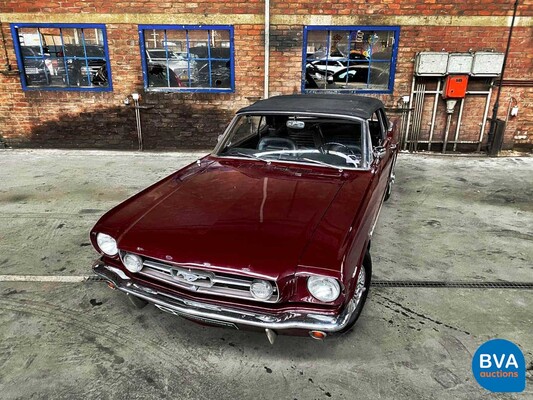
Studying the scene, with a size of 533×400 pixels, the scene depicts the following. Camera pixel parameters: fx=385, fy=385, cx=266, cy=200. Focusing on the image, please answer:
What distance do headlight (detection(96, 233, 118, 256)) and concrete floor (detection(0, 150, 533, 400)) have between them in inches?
24.0

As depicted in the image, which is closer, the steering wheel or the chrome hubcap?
the chrome hubcap

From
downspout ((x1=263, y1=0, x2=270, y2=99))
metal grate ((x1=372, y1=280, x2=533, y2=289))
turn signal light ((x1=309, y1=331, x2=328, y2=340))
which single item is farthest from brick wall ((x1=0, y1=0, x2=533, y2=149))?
turn signal light ((x1=309, y1=331, x2=328, y2=340))

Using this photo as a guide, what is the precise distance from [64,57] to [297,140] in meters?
5.86

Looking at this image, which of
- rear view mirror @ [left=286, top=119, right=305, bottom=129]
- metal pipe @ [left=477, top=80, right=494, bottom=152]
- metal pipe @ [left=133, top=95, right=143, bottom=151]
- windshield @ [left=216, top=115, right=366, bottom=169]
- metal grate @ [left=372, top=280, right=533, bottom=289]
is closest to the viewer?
metal grate @ [left=372, top=280, right=533, bottom=289]

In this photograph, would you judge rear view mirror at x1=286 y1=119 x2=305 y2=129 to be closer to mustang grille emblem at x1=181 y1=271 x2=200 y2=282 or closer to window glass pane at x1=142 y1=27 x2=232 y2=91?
mustang grille emblem at x1=181 y1=271 x2=200 y2=282

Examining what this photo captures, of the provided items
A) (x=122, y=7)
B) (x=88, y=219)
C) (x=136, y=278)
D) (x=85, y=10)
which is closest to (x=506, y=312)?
(x=136, y=278)

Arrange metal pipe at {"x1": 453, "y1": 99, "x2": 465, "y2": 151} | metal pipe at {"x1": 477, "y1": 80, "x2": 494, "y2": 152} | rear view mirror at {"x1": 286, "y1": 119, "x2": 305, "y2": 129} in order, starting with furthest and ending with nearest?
1. metal pipe at {"x1": 453, "y1": 99, "x2": 465, "y2": 151}
2. metal pipe at {"x1": 477, "y1": 80, "x2": 494, "y2": 152}
3. rear view mirror at {"x1": 286, "y1": 119, "x2": 305, "y2": 129}

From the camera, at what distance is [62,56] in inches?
283

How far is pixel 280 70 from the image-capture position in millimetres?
7082

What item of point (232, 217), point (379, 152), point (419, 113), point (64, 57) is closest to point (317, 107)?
point (379, 152)

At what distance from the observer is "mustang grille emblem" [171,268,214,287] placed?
2145 millimetres

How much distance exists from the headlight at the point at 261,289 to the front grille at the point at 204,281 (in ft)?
0.06

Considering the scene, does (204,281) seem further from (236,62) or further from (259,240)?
(236,62)

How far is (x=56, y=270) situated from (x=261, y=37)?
209 inches
